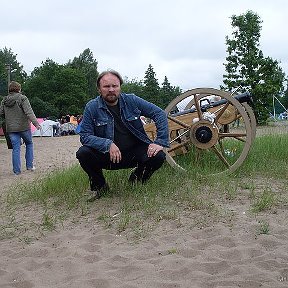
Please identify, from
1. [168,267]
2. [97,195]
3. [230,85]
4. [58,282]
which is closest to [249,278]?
[168,267]

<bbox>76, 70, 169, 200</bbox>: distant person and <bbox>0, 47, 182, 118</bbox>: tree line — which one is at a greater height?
<bbox>0, 47, 182, 118</bbox>: tree line

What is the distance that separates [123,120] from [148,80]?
1931 inches

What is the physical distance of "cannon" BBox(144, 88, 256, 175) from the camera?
5.63m

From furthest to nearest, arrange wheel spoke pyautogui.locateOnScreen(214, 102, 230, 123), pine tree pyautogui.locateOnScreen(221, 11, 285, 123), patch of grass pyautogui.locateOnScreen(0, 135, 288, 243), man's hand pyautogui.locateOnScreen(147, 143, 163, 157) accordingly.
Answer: pine tree pyautogui.locateOnScreen(221, 11, 285, 123)
wheel spoke pyautogui.locateOnScreen(214, 102, 230, 123)
man's hand pyautogui.locateOnScreen(147, 143, 163, 157)
patch of grass pyautogui.locateOnScreen(0, 135, 288, 243)

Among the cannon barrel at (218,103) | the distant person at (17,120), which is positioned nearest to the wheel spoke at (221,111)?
the cannon barrel at (218,103)

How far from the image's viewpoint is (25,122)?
764 cm

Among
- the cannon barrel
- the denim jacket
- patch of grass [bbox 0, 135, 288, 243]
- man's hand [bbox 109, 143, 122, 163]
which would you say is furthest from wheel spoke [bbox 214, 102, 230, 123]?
man's hand [bbox 109, 143, 122, 163]

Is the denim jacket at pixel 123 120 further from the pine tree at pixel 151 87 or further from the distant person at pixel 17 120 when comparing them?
the pine tree at pixel 151 87

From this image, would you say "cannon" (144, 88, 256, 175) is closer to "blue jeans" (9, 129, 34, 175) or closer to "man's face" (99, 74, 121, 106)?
"man's face" (99, 74, 121, 106)

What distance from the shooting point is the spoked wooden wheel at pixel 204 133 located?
5.63m

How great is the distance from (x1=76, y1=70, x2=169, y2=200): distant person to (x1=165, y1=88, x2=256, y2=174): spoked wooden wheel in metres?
1.08

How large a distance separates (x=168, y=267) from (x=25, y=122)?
5.25 meters

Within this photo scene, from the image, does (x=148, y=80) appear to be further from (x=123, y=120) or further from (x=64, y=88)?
(x=123, y=120)

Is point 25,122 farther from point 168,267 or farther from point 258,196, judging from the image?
point 168,267
